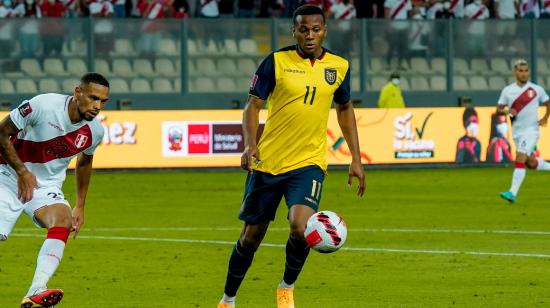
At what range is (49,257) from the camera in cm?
1007

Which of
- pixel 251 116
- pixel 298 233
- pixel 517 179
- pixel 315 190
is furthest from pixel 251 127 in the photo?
pixel 517 179

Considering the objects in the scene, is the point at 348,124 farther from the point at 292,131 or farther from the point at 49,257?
the point at 49,257

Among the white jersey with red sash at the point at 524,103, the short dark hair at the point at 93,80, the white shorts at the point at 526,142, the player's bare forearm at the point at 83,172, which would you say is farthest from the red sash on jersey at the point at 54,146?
the white shorts at the point at 526,142

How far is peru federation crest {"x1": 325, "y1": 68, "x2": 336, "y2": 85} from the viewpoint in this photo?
411 inches

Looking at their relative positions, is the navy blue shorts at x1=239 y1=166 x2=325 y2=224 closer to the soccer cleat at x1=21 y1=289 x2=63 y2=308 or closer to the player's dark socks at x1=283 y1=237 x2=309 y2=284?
the player's dark socks at x1=283 y1=237 x2=309 y2=284

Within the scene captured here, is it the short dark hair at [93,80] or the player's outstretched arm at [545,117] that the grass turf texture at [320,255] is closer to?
the player's outstretched arm at [545,117]

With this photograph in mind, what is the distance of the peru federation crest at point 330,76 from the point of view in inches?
411

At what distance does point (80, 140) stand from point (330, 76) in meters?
1.83

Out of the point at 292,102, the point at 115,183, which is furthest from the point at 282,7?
the point at 292,102

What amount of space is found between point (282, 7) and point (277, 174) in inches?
996

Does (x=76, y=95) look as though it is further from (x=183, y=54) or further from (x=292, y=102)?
(x=183, y=54)

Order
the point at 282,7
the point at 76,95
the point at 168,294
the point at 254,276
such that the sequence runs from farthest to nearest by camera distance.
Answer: the point at 282,7 < the point at 254,276 < the point at 168,294 < the point at 76,95

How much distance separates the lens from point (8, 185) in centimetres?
1052

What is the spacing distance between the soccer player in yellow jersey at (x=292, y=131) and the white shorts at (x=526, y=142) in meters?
12.5
